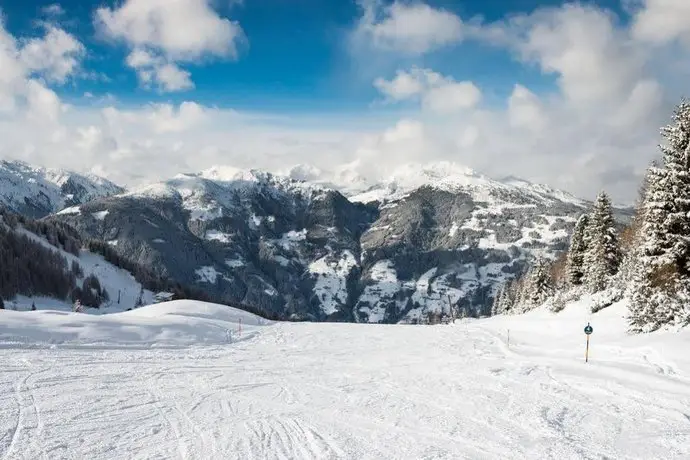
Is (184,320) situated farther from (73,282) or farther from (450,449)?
(73,282)

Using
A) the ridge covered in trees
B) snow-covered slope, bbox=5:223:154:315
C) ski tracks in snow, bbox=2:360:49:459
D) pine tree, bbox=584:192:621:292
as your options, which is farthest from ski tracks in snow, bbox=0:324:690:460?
snow-covered slope, bbox=5:223:154:315

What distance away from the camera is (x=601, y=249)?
5041cm

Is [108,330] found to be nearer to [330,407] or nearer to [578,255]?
[330,407]

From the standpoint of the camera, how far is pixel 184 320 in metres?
28.9

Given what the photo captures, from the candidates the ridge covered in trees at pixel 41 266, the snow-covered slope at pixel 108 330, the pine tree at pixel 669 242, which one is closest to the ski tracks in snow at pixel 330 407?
the snow-covered slope at pixel 108 330

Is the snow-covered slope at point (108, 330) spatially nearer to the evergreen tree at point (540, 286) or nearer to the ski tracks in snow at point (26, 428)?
the ski tracks in snow at point (26, 428)

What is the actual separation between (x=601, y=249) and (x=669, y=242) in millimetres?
25994

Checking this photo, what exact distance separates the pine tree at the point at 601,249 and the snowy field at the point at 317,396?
2482cm

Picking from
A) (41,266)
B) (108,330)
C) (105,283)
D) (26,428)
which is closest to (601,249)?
(108,330)

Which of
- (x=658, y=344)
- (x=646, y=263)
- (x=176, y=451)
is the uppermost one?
(x=646, y=263)

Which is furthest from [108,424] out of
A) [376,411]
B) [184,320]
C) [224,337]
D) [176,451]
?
[184,320]

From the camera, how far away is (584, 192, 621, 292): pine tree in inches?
1940

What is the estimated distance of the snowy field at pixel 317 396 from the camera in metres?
9.82

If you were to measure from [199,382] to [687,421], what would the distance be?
13.1m
